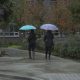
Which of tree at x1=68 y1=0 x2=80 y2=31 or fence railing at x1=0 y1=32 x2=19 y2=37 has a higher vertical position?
tree at x1=68 y1=0 x2=80 y2=31

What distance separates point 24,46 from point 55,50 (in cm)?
876

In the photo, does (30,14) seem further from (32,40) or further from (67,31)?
(32,40)

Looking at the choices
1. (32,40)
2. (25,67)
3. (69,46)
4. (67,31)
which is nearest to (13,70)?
(25,67)

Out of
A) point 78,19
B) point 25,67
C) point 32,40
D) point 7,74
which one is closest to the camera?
point 7,74

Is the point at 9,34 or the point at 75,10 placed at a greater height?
the point at 75,10

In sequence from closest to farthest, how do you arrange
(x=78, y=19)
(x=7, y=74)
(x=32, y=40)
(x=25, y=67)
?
(x=7, y=74) → (x=25, y=67) → (x=32, y=40) → (x=78, y=19)

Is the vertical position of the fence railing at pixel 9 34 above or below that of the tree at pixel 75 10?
below

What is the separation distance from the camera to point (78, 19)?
2528cm

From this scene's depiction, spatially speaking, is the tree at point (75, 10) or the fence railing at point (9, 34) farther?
the fence railing at point (9, 34)

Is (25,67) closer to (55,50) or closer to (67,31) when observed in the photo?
(55,50)

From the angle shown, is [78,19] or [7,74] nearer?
[7,74]

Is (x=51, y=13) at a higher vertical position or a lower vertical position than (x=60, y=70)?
higher

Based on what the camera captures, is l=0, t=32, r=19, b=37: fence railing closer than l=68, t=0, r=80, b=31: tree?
No

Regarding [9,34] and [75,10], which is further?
[9,34]
